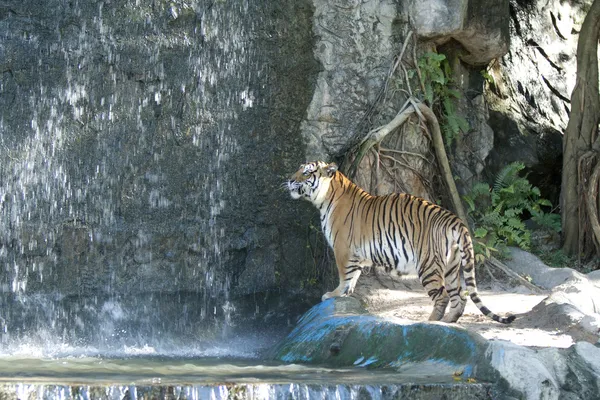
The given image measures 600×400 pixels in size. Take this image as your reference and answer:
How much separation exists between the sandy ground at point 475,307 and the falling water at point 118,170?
162cm

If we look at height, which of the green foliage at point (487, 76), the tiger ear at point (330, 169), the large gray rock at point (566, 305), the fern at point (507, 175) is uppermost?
the green foliage at point (487, 76)

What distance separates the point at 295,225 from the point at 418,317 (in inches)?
81.5

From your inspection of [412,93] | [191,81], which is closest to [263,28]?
[191,81]

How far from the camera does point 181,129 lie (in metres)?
9.92

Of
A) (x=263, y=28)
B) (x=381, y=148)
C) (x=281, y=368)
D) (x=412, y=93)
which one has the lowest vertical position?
(x=281, y=368)

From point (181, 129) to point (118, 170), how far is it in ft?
2.64

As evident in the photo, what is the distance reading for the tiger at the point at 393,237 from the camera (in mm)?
8141

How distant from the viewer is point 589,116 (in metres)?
11.7

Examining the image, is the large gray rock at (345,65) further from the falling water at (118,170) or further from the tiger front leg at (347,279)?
the tiger front leg at (347,279)

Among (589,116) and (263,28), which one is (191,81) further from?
(589,116)

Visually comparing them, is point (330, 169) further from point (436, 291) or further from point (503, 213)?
point (503, 213)

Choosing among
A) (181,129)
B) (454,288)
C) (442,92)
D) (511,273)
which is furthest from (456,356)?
(442,92)

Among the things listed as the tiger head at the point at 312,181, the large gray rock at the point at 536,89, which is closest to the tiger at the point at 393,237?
the tiger head at the point at 312,181

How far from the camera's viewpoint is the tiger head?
30.0ft
